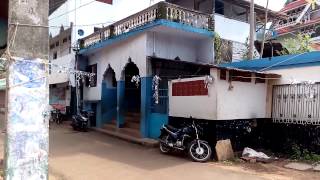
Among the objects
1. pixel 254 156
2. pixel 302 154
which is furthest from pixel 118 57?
pixel 302 154

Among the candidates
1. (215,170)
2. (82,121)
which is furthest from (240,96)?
(82,121)

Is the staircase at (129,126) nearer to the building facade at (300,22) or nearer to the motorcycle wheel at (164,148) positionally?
the motorcycle wheel at (164,148)

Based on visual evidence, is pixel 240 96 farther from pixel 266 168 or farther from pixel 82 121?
pixel 82 121

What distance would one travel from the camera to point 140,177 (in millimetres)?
7664

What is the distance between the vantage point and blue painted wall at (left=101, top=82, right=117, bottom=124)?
654 inches

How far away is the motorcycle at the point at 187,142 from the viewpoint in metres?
9.32

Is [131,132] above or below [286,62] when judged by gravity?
below

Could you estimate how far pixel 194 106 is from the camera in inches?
399

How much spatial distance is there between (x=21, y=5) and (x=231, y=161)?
23.8 feet

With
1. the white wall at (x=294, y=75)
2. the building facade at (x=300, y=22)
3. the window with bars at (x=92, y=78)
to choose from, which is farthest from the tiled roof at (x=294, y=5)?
the white wall at (x=294, y=75)

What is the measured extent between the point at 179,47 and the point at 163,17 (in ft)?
7.19

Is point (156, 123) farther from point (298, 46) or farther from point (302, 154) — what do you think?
point (298, 46)

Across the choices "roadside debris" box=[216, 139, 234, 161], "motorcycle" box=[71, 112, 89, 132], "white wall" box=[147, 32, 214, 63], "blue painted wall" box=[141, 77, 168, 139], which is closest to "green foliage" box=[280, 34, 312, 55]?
"white wall" box=[147, 32, 214, 63]

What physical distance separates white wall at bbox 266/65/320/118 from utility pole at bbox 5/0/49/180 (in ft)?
25.9
